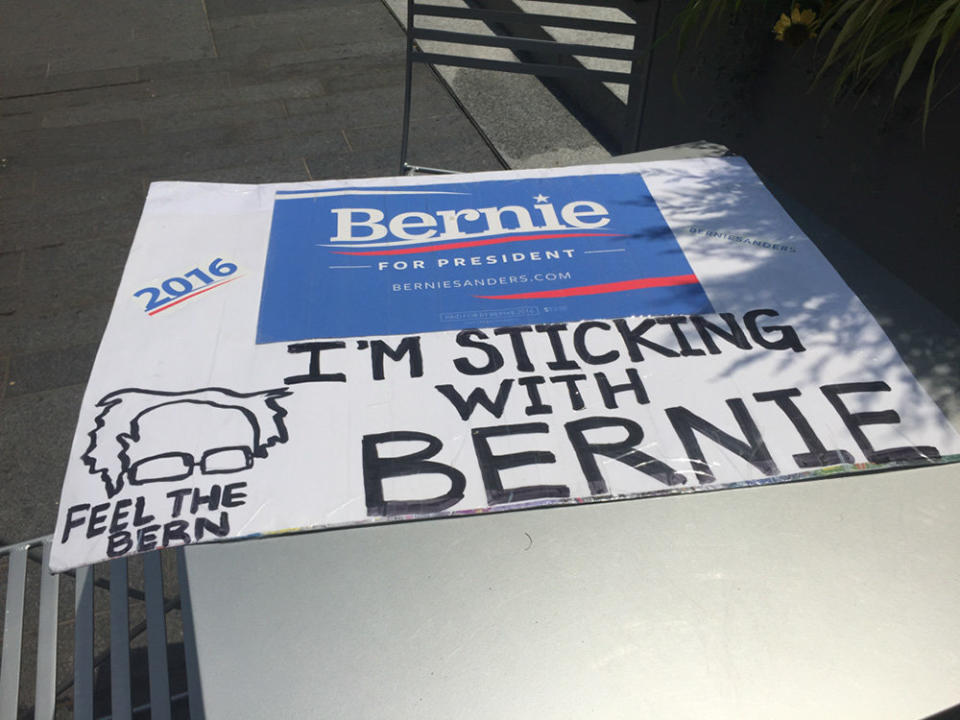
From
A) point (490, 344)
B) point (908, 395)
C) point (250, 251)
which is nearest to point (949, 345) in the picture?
point (908, 395)

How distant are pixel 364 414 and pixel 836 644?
59 cm

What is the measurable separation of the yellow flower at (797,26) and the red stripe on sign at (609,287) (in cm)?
107

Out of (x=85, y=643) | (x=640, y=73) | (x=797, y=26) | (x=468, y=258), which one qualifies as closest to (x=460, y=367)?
(x=468, y=258)

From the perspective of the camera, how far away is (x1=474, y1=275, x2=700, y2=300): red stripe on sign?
121cm

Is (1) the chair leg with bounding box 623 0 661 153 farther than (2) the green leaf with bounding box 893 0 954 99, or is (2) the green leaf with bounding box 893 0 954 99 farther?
(1) the chair leg with bounding box 623 0 661 153

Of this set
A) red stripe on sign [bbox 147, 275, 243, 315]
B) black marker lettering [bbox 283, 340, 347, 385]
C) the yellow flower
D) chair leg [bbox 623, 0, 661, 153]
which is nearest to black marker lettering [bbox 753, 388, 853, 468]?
black marker lettering [bbox 283, 340, 347, 385]

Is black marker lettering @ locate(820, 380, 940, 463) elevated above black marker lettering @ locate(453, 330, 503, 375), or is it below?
below

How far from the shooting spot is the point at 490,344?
112 centimetres

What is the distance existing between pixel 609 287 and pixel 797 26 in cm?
116

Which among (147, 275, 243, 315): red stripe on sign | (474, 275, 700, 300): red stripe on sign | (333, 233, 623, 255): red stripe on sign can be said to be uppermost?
(333, 233, 623, 255): red stripe on sign

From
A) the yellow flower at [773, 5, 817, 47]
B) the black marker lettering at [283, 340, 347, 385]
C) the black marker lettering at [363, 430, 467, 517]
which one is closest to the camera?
the black marker lettering at [363, 430, 467, 517]

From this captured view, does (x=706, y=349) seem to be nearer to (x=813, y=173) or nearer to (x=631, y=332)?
(x=631, y=332)

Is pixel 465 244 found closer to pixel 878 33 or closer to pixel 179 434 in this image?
pixel 179 434

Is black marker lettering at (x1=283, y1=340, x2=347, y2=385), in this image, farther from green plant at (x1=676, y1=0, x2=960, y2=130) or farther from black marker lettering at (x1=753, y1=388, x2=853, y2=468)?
green plant at (x1=676, y1=0, x2=960, y2=130)
